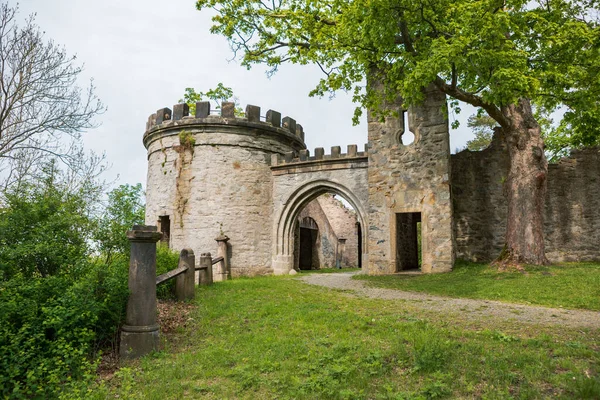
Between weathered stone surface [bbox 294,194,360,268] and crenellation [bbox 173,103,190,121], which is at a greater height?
crenellation [bbox 173,103,190,121]

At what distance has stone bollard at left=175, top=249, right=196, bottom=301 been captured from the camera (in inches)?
291

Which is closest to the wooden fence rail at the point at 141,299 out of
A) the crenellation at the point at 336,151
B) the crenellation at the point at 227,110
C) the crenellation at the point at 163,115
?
the crenellation at the point at 336,151

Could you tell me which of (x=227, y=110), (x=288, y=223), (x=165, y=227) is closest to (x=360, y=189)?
(x=288, y=223)

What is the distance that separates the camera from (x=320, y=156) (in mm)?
13930

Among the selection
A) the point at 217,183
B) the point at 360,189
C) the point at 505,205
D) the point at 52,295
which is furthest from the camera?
the point at 217,183

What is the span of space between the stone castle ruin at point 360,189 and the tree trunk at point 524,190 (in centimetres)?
165

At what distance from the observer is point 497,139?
40.3 ft

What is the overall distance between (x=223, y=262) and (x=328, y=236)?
1045 cm

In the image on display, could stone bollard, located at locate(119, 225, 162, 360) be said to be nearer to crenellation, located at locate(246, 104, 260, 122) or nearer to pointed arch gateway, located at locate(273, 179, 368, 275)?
pointed arch gateway, located at locate(273, 179, 368, 275)

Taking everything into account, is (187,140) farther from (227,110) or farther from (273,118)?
(273,118)

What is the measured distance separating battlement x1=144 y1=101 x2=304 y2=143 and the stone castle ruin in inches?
1.6

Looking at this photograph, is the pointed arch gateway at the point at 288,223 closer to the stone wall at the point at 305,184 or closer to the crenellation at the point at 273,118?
the stone wall at the point at 305,184

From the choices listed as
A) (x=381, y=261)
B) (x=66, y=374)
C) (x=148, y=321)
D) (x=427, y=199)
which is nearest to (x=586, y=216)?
(x=427, y=199)

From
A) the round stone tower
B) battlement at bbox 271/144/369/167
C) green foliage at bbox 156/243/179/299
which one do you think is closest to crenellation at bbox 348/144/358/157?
battlement at bbox 271/144/369/167
